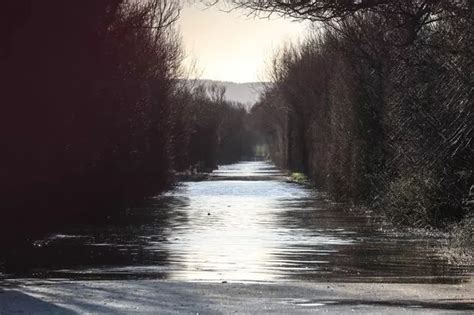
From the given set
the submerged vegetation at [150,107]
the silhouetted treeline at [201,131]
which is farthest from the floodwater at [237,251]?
the silhouetted treeline at [201,131]

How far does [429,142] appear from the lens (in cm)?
1944

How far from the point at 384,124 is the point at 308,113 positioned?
29.4m

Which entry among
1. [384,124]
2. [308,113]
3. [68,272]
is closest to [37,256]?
[68,272]

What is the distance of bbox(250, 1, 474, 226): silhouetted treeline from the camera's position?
13.1 meters

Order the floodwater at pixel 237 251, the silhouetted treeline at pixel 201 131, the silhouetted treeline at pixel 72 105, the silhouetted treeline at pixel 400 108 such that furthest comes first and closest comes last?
the silhouetted treeline at pixel 201 131
the silhouetted treeline at pixel 72 105
the floodwater at pixel 237 251
the silhouetted treeline at pixel 400 108

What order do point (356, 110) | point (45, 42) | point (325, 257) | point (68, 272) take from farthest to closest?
point (356, 110) → point (45, 42) → point (325, 257) → point (68, 272)

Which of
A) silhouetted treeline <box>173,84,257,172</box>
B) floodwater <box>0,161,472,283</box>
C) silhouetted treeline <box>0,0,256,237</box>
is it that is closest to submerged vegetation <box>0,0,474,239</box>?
silhouetted treeline <box>0,0,256,237</box>

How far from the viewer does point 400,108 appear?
22.3 metres

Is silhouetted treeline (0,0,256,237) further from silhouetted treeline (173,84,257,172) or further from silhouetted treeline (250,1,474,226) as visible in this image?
silhouetted treeline (173,84,257,172)

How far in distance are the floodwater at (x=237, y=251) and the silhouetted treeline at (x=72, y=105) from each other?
1.83 m

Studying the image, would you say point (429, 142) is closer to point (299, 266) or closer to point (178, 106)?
point (299, 266)

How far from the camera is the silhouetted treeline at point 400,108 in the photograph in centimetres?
1306

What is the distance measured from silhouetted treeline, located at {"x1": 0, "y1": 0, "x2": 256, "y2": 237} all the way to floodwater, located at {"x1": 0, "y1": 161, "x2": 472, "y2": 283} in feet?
6.02

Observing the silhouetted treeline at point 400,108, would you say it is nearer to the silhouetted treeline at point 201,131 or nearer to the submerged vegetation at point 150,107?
the submerged vegetation at point 150,107
